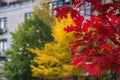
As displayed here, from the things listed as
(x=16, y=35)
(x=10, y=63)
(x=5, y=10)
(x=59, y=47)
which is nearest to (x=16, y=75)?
(x=10, y=63)

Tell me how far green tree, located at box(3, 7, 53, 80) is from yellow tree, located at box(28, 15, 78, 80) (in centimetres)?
412

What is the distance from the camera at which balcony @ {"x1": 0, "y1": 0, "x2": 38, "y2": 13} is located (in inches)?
1949

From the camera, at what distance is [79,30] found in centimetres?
521

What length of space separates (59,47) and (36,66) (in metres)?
5.89

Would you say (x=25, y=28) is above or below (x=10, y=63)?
above

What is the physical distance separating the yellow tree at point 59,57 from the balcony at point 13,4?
20.6 m

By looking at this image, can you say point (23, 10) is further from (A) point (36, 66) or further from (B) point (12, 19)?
(A) point (36, 66)

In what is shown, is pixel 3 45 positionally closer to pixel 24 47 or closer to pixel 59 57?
pixel 24 47

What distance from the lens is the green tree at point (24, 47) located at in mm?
33156

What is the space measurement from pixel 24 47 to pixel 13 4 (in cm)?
2090

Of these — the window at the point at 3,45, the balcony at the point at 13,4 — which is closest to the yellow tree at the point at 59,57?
the balcony at the point at 13,4

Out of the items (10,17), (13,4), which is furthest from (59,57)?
(13,4)

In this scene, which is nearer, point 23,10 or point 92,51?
point 92,51

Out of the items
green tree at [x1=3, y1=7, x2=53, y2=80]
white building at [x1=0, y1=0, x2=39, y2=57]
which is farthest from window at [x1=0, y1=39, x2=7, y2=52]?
green tree at [x1=3, y1=7, x2=53, y2=80]
